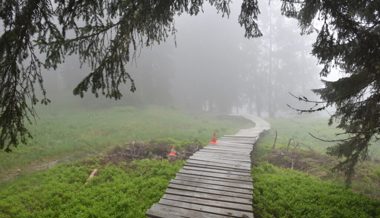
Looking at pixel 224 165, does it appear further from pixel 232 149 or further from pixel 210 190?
pixel 232 149

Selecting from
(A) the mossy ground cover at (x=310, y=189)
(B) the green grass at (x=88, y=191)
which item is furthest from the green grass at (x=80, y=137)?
(A) the mossy ground cover at (x=310, y=189)

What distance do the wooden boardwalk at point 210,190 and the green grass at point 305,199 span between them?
2.22 feet

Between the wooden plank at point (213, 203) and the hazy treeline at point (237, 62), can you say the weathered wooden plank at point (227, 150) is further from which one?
the hazy treeline at point (237, 62)

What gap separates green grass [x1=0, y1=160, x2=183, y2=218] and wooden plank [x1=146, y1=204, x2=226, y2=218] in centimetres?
98

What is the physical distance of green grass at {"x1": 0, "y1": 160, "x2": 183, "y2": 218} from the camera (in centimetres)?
780

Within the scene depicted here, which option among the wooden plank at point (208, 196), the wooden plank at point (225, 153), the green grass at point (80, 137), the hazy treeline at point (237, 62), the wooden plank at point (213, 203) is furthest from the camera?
the hazy treeline at point (237, 62)

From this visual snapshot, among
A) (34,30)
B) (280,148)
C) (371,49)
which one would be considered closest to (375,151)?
(280,148)

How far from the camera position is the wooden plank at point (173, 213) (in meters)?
6.57

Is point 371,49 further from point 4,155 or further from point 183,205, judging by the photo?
point 4,155

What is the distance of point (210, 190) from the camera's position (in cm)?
801

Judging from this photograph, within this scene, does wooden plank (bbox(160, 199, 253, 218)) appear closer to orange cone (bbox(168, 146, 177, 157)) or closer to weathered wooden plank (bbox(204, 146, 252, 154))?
orange cone (bbox(168, 146, 177, 157))

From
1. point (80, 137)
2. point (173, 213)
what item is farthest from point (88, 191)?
point (80, 137)

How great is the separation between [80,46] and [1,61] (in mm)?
1405

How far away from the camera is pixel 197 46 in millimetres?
49000
